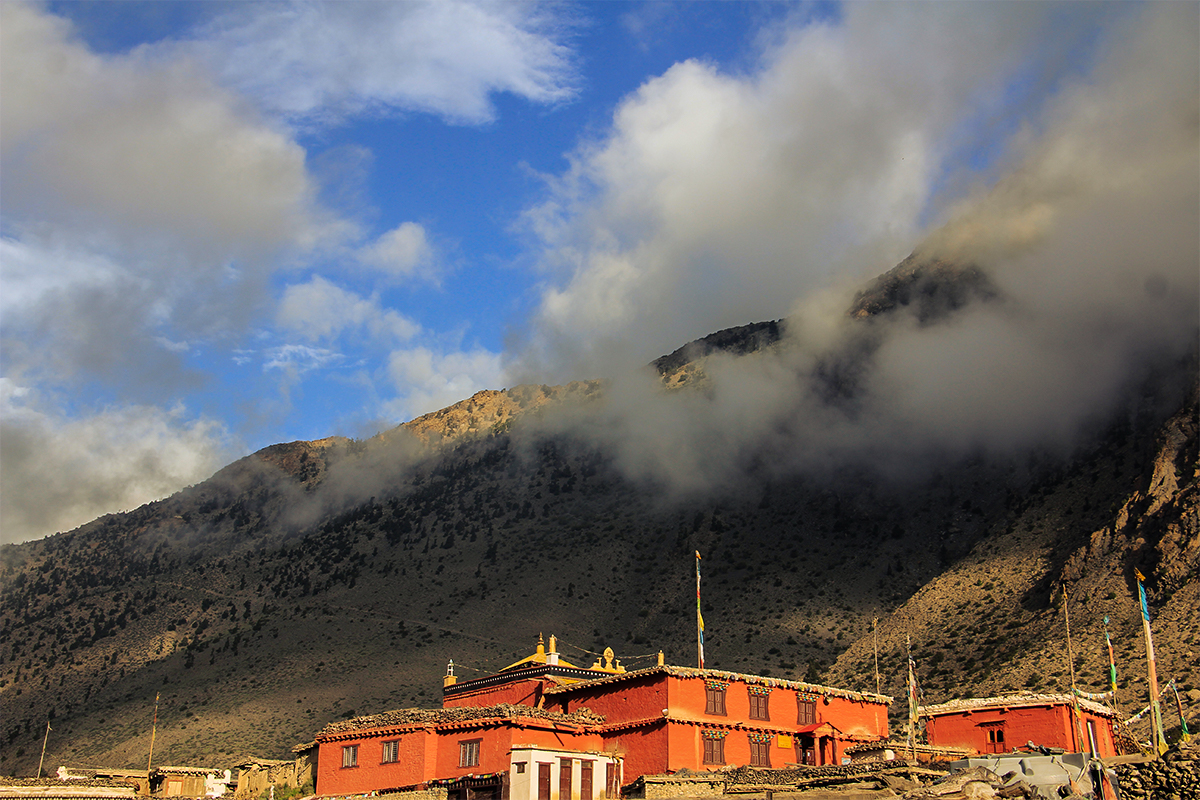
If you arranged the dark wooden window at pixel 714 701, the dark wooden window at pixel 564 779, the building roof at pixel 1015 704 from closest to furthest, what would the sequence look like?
the dark wooden window at pixel 564 779, the dark wooden window at pixel 714 701, the building roof at pixel 1015 704

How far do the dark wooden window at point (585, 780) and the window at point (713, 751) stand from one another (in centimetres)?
496

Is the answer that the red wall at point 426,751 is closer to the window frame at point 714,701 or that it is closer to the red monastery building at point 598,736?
the red monastery building at point 598,736

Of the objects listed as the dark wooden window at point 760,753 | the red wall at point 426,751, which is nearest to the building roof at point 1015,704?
the dark wooden window at point 760,753

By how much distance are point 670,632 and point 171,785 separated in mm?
46839

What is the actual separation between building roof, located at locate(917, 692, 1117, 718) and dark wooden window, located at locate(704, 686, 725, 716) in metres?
10.6

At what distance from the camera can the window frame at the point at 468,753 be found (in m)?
40.9

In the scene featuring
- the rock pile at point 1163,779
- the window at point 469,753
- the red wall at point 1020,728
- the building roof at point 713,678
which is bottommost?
the rock pile at point 1163,779

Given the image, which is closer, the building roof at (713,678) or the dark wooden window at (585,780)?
the dark wooden window at (585,780)

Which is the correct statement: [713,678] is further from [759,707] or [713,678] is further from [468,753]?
[468,753]

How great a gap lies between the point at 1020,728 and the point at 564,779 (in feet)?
63.6

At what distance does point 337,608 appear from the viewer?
101 meters

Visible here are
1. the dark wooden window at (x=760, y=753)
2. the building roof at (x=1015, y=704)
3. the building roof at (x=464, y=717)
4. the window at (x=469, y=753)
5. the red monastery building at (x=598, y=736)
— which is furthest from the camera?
the building roof at (x=1015, y=704)

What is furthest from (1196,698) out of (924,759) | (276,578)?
(276,578)

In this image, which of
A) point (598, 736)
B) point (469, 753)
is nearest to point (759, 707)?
point (598, 736)
